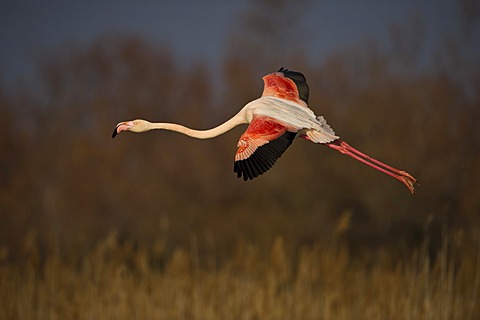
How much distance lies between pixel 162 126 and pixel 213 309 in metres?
4.82

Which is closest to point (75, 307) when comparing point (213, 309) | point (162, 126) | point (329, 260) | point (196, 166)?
point (213, 309)

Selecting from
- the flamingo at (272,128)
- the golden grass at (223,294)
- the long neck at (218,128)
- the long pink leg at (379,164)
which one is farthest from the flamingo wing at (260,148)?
the golden grass at (223,294)

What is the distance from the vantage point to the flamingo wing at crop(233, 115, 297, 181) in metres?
3.66

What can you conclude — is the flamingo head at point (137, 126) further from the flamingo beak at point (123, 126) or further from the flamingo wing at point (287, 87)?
the flamingo wing at point (287, 87)

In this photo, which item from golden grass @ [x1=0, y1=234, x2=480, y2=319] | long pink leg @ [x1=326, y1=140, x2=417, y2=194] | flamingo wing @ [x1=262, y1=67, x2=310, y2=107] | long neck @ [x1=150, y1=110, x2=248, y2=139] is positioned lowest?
golden grass @ [x1=0, y1=234, x2=480, y2=319]

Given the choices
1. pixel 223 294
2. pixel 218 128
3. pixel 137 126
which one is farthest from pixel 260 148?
pixel 223 294

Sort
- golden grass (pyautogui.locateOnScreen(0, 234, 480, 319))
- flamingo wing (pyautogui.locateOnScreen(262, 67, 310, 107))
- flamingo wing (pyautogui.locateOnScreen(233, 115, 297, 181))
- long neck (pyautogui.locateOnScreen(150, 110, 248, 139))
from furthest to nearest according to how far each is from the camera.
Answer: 1. golden grass (pyautogui.locateOnScreen(0, 234, 480, 319))
2. flamingo wing (pyautogui.locateOnScreen(262, 67, 310, 107))
3. long neck (pyautogui.locateOnScreen(150, 110, 248, 139))
4. flamingo wing (pyautogui.locateOnScreen(233, 115, 297, 181))

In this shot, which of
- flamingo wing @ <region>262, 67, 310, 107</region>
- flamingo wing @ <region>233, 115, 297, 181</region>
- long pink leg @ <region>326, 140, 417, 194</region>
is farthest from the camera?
flamingo wing @ <region>262, 67, 310, 107</region>

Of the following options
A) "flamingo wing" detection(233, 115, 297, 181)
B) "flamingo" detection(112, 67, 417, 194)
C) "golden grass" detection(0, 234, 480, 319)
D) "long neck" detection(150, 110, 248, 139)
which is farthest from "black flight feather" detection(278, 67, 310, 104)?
"golden grass" detection(0, 234, 480, 319)

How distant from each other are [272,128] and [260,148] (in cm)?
16

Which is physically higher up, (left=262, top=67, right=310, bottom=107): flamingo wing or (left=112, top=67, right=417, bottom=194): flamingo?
(left=262, top=67, right=310, bottom=107): flamingo wing

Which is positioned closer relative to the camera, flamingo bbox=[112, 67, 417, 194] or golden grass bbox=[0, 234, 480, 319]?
flamingo bbox=[112, 67, 417, 194]

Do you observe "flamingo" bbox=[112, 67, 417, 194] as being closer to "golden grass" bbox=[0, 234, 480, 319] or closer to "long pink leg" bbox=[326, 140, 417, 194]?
"long pink leg" bbox=[326, 140, 417, 194]

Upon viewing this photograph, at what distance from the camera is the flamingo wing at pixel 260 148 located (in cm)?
366
